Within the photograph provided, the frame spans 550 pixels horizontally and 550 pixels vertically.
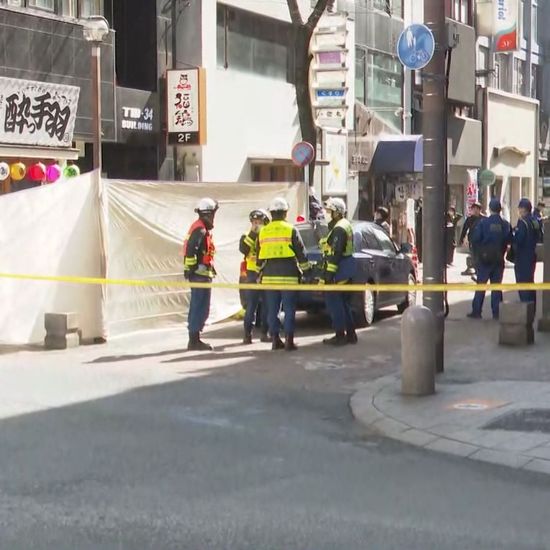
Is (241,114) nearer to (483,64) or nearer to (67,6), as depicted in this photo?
(67,6)

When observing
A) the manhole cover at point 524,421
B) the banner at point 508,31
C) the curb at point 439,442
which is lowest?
the curb at point 439,442

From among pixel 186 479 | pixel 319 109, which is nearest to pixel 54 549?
pixel 186 479

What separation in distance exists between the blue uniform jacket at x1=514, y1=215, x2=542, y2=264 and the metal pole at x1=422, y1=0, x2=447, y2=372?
212 inches

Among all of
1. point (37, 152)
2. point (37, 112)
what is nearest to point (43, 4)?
point (37, 112)

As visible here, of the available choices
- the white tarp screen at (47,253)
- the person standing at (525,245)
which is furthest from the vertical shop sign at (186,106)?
the white tarp screen at (47,253)

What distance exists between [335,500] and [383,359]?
5998 mm

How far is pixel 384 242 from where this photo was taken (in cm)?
1633

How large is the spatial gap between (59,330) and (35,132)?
25.2ft

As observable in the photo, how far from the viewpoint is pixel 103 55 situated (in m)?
21.4

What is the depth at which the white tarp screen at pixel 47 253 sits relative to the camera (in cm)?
1282

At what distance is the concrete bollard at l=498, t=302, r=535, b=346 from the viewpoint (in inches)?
501

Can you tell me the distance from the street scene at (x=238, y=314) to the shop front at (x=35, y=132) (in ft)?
0.15

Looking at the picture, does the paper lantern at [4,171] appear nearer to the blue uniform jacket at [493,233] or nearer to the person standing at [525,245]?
the blue uniform jacket at [493,233]

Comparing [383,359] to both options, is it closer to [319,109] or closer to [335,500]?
[335,500]
